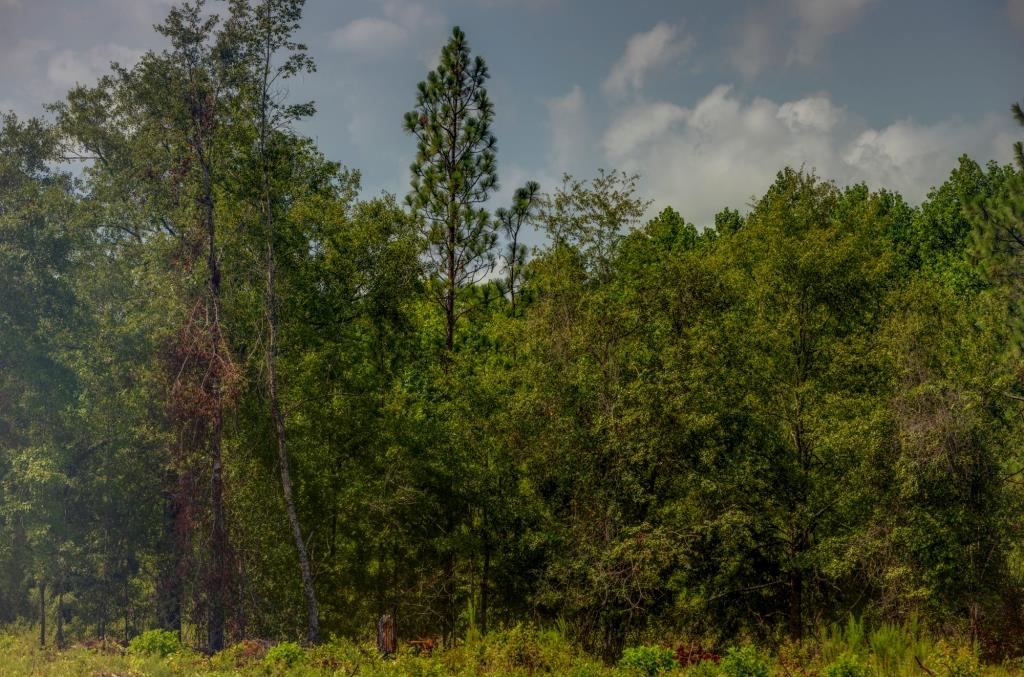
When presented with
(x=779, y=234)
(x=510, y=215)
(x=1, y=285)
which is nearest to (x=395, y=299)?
(x=510, y=215)

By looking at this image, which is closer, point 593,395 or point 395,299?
point 593,395

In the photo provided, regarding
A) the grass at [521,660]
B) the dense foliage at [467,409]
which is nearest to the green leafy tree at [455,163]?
the dense foliage at [467,409]

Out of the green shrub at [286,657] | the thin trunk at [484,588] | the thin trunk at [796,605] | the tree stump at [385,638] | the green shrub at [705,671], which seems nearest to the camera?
the green shrub at [705,671]

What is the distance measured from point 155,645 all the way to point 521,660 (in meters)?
7.90

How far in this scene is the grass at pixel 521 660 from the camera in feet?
44.9

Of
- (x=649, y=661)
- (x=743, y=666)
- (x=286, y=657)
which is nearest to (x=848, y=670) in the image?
(x=743, y=666)

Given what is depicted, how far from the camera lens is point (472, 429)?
833 inches

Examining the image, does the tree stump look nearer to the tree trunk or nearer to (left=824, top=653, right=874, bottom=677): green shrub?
the tree trunk

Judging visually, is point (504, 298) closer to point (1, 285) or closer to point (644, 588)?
point (644, 588)

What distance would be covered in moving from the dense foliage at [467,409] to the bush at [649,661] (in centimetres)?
6

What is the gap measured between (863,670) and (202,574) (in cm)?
1598

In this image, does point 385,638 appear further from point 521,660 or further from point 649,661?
point 649,661

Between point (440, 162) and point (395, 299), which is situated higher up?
point (440, 162)

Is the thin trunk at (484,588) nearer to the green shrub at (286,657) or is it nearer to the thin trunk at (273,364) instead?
the thin trunk at (273,364)
